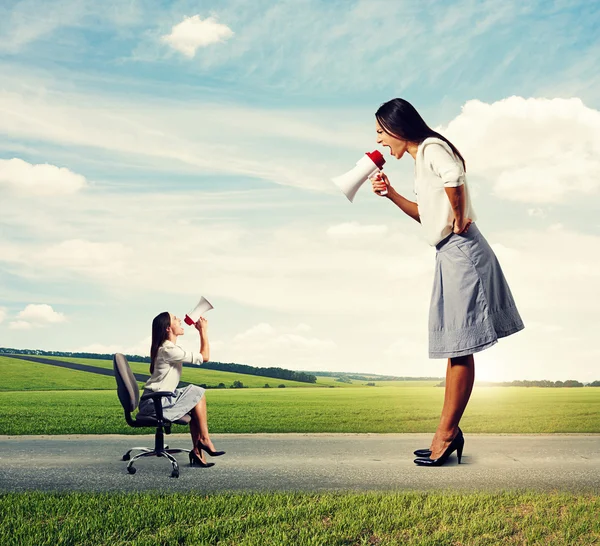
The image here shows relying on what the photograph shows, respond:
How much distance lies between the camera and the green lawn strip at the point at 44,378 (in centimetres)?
4006

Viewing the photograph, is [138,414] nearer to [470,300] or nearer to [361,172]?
[361,172]

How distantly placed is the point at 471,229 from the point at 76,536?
135 inches

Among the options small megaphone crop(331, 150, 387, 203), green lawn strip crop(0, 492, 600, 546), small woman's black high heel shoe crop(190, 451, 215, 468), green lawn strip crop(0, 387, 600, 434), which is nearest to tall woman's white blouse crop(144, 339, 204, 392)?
small woman's black high heel shoe crop(190, 451, 215, 468)

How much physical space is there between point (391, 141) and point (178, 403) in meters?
4.12

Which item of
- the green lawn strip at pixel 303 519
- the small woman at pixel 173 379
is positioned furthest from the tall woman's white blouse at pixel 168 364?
the green lawn strip at pixel 303 519

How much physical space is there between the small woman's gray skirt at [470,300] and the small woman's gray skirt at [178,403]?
12.2ft

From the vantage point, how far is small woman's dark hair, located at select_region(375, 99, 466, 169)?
3.66 meters

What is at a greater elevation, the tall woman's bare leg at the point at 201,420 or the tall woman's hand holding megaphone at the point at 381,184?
the tall woman's hand holding megaphone at the point at 381,184

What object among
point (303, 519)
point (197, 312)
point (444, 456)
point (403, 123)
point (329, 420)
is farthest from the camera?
point (329, 420)

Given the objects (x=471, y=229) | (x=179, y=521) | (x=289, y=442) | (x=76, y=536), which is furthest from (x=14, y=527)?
(x=289, y=442)

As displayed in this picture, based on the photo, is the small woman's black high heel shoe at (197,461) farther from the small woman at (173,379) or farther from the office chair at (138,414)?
the office chair at (138,414)

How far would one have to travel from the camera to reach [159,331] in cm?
663

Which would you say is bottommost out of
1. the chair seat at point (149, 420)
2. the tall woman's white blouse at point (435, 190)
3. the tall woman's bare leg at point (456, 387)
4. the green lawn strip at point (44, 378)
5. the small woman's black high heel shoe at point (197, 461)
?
the green lawn strip at point (44, 378)

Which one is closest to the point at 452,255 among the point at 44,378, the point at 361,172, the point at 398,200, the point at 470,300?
the point at 470,300
